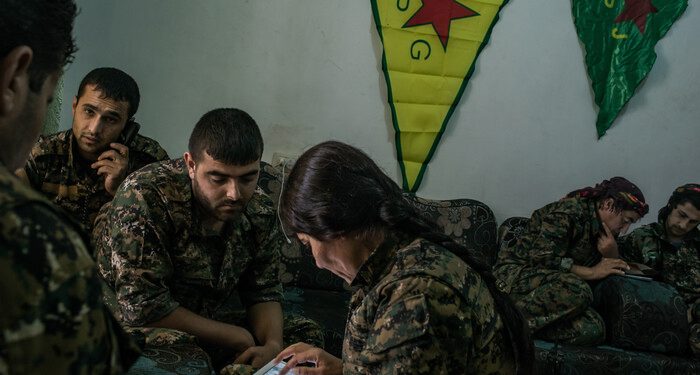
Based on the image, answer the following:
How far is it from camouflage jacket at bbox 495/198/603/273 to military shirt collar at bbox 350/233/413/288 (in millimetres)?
2099

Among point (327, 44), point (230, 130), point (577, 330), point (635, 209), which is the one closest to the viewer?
point (230, 130)

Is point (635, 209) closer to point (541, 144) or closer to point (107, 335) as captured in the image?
point (541, 144)

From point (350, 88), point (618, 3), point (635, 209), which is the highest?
point (618, 3)

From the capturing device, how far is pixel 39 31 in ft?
2.46

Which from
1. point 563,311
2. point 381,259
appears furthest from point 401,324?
point 563,311

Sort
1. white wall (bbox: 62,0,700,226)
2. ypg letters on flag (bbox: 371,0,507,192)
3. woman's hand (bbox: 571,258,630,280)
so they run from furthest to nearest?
ypg letters on flag (bbox: 371,0,507,192)
white wall (bbox: 62,0,700,226)
woman's hand (bbox: 571,258,630,280)

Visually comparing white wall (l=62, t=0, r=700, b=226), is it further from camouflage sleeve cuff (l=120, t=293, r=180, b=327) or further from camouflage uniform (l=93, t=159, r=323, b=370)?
camouflage sleeve cuff (l=120, t=293, r=180, b=327)

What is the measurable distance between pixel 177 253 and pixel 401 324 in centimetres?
106

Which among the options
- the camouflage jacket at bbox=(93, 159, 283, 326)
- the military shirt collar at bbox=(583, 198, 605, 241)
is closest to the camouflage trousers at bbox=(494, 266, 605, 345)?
the military shirt collar at bbox=(583, 198, 605, 241)

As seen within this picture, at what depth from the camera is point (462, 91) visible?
13.0 ft

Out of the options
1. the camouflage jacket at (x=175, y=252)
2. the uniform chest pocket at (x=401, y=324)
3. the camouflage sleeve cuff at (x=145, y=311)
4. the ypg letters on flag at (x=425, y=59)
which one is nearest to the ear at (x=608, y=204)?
the ypg letters on flag at (x=425, y=59)

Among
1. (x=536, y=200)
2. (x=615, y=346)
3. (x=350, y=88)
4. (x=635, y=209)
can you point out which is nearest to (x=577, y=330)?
(x=615, y=346)

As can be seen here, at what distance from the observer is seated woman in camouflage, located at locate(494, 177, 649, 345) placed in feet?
10.5

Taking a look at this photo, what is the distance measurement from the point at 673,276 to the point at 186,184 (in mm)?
2592
